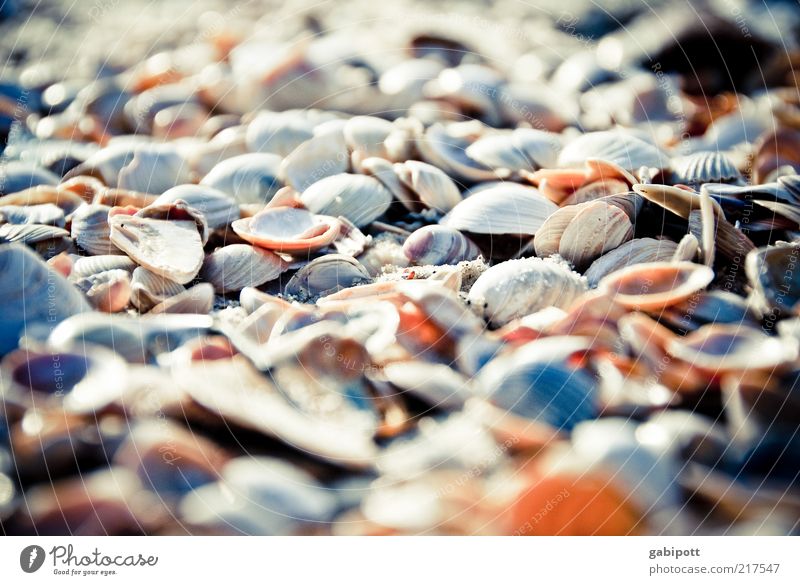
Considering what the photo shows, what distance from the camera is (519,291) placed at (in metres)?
1.37

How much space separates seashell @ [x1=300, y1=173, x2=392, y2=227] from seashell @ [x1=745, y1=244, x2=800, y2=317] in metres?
0.78

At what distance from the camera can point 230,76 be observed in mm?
2189

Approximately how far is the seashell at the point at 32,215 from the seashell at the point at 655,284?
46.0 inches

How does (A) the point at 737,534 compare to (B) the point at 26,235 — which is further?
(B) the point at 26,235

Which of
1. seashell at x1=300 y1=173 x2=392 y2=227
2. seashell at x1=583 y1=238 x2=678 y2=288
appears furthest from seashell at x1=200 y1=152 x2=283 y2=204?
seashell at x1=583 y1=238 x2=678 y2=288

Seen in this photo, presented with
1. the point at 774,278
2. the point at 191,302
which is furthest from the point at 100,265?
the point at 774,278

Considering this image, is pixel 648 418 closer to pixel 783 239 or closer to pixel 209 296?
pixel 783 239

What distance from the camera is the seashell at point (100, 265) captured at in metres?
1.46

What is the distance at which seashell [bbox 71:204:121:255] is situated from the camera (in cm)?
157

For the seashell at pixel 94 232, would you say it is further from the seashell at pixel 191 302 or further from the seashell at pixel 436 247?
the seashell at pixel 436 247

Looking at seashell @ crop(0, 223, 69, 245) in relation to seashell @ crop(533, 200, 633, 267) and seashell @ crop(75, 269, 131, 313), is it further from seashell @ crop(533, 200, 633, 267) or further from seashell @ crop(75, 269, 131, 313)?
seashell @ crop(533, 200, 633, 267)
